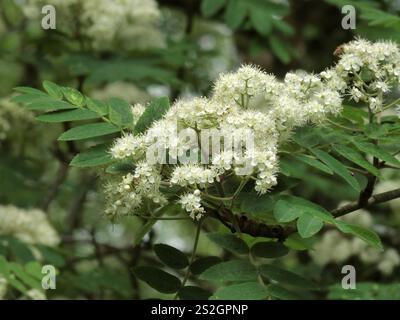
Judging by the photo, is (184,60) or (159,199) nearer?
(159,199)

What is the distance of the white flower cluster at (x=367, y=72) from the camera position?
2.73 m

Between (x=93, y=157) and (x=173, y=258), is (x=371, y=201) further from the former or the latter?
(x=93, y=157)

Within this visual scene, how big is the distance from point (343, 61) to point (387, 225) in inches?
118

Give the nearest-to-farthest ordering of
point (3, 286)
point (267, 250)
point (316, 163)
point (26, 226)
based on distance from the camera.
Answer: point (316, 163) → point (267, 250) → point (3, 286) → point (26, 226)

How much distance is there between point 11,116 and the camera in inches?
193

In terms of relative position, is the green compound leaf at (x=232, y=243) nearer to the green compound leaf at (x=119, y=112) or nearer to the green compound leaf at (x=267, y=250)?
the green compound leaf at (x=267, y=250)

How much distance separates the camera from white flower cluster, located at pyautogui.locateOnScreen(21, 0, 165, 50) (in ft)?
14.9

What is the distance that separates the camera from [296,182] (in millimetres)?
2855

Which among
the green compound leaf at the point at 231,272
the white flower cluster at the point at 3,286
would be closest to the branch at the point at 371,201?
the green compound leaf at the point at 231,272

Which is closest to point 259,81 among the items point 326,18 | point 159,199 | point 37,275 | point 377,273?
point 159,199

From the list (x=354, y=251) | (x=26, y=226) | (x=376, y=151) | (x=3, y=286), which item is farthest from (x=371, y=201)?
(x=354, y=251)

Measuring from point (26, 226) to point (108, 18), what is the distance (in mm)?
1237
